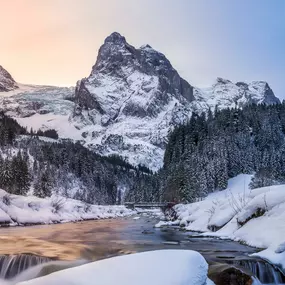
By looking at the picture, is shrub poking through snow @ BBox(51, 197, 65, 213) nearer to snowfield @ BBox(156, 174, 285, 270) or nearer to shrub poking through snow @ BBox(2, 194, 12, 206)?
shrub poking through snow @ BBox(2, 194, 12, 206)

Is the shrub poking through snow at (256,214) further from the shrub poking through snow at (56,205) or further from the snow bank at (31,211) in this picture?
the shrub poking through snow at (56,205)

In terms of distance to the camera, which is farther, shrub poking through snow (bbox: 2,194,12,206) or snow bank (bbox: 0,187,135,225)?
shrub poking through snow (bbox: 2,194,12,206)

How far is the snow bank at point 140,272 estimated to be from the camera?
7.06 meters

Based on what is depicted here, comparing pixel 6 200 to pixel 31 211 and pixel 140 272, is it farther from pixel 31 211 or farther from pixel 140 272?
pixel 140 272

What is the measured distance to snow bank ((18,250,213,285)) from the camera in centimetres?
706

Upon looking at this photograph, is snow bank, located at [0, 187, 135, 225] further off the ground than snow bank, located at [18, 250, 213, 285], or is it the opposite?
snow bank, located at [18, 250, 213, 285]

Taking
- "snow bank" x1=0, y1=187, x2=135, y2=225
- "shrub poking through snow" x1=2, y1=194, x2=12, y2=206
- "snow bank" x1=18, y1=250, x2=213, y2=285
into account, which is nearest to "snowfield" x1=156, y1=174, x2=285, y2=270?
"snow bank" x1=18, y1=250, x2=213, y2=285

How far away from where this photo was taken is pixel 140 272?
7.59m

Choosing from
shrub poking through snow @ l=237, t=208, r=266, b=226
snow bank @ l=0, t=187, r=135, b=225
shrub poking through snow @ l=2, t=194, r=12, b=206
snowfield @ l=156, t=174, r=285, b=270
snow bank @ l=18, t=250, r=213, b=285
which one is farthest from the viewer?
shrub poking through snow @ l=2, t=194, r=12, b=206

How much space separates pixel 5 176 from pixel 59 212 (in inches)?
Answer: 1717

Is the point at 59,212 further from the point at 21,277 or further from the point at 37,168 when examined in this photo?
the point at 37,168

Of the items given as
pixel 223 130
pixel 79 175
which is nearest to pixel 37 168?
pixel 79 175

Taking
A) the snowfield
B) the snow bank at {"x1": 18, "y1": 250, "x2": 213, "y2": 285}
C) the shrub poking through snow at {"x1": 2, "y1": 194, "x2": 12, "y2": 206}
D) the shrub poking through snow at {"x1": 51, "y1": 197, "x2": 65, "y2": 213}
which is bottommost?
the shrub poking through snow at {"x1": 51, "y1": 197, "x2": 65, "y2": 213}

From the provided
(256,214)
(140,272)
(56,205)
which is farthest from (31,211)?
(140,272)
